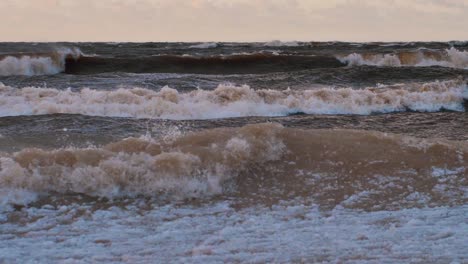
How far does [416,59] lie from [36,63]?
1227cm

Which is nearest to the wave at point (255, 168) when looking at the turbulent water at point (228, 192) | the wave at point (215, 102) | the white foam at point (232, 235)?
the turbulent water at point (228, 192)

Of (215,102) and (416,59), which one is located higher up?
(416,59)

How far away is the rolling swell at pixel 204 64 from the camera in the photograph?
19.6m

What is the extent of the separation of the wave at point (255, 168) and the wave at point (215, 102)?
424cm

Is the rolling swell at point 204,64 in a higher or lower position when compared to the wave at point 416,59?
lower

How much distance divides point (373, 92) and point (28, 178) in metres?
8.24

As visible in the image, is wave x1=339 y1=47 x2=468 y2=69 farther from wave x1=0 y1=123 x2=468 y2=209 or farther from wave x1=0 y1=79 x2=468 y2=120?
wave x1=0 y1=123 x2=468 y2=209

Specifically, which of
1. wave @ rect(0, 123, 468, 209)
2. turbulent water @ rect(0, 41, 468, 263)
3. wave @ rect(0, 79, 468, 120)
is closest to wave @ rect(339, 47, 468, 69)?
wave @ rect(0, 79, 468, 120)

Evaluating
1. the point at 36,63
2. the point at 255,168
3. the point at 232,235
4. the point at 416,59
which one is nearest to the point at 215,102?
the point at 255,168

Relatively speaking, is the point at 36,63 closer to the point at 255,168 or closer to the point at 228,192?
the point at 255,168

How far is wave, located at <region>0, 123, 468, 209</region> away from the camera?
4981mm

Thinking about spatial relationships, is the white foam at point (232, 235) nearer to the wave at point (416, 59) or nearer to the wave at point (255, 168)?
the wave at point (255, 168)

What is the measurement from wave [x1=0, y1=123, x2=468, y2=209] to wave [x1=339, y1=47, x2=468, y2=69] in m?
15.1

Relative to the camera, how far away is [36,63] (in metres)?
19.2
